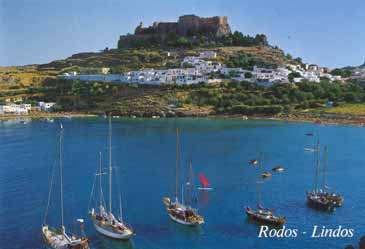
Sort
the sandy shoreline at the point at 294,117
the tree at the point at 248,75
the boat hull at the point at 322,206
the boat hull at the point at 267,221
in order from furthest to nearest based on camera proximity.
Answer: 1. the tree at the point at 248,75
2. the sandy shoreline at the point at 294,117
3. the boat hull at the point at 322,206
4. the boat hull at the point at 267,221

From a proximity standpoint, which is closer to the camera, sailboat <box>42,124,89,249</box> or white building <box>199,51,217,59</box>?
sailboat <box>42,124,89,249</box>

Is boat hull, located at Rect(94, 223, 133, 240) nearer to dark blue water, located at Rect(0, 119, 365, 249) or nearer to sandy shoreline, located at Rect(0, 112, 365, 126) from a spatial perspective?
dark blue water, located at Rect(0, 119, 365, 249)

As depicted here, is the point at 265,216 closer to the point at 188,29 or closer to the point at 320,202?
the point at 320,202

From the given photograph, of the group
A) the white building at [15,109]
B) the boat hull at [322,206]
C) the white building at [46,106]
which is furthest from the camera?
the white building at [46,106]

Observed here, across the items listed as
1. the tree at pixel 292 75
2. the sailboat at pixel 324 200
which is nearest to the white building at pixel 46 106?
the tree at pixel 292 75

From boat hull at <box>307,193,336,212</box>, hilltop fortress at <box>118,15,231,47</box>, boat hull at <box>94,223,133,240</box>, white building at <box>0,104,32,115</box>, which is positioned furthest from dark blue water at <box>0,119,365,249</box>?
hilltop fortress at <box>118,15,231,47</box>

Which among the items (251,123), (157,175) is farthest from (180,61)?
(157,175)

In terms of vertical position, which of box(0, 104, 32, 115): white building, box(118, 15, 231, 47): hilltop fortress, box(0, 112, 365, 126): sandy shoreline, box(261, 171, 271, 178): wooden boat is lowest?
box(261, 171, 271, 178): wooden boat

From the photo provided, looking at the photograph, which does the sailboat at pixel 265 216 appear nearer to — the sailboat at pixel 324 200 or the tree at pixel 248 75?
the sailboat at pixel 324 200

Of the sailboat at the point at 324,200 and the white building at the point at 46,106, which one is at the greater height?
the white building at the point at 46,106
